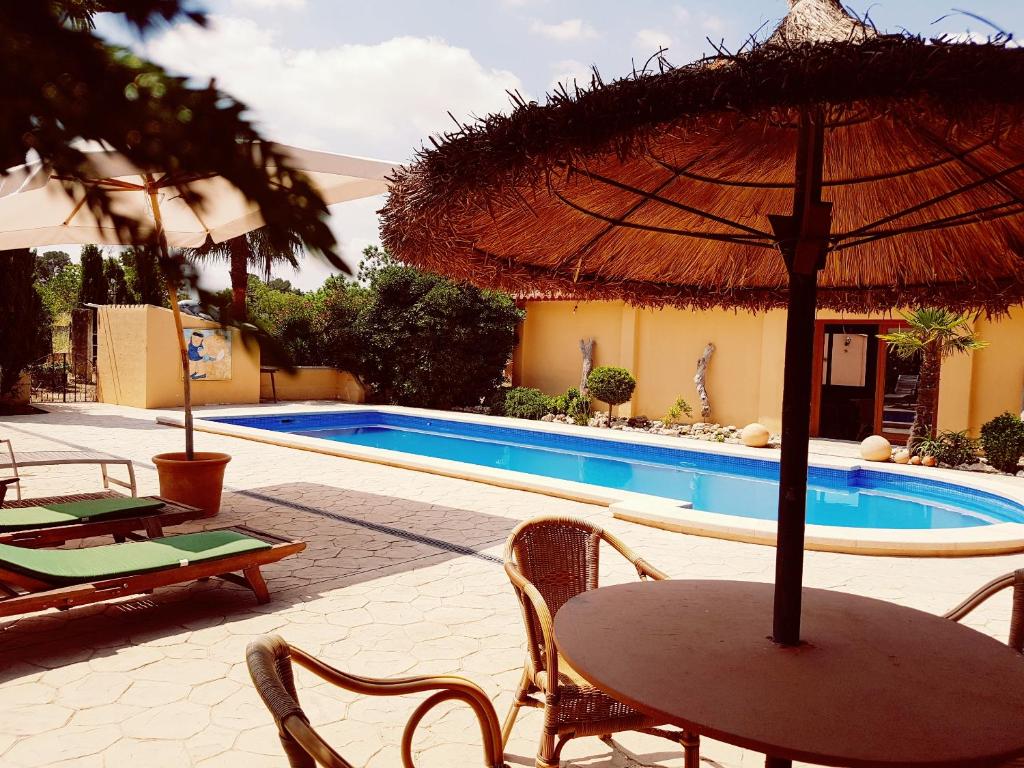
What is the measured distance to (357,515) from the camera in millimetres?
6422

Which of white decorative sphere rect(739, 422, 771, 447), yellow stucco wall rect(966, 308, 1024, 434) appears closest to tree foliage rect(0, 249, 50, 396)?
white decorative sphere rect(739, 422, 771, 447)

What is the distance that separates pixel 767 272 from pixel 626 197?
92 centimetres

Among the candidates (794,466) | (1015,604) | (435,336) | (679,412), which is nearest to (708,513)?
(1015,604)

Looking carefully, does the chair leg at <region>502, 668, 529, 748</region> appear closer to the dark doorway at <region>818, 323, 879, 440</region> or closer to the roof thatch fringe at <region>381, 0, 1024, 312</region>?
the roof thatch fringe at <region>381, 0, 1024, 312</region>

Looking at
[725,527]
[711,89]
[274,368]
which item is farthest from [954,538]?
[274,368]

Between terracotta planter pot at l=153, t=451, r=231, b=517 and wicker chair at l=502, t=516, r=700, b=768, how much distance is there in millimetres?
3877

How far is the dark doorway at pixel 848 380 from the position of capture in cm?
1371

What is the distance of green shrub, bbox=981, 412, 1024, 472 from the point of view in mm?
9844

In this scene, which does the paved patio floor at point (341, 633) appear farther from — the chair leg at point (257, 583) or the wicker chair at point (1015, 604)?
the wicker chair at point (1015, 604)

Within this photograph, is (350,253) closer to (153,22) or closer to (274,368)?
(274,368)

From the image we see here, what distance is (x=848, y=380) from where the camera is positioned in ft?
46.0

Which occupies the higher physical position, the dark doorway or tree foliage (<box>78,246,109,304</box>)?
tree foliage (<box>78,246,109,304</box>)

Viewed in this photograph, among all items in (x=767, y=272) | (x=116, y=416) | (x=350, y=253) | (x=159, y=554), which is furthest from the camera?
(x=116, y=416)

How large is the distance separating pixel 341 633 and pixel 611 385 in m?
10.9
